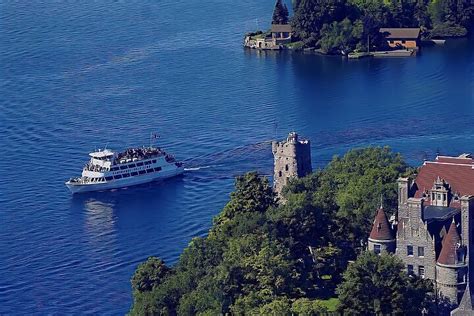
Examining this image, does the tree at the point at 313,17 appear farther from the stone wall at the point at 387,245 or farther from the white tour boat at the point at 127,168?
the stone wall at the point at 387,245

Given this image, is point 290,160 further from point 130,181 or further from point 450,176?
point 450,176

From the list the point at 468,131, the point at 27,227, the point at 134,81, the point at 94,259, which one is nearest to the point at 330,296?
the point at 94,259

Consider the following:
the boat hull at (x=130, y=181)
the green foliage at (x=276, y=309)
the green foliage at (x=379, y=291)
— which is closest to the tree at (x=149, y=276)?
the green foliage at (x=276, y=309)

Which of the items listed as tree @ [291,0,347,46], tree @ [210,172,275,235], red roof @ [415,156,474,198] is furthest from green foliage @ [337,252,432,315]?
tree @ [291,0,347,46]

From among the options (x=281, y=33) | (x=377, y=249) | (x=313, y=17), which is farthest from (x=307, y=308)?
(x=281, y=33)

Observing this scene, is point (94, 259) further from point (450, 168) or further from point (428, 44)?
point (428, 44)

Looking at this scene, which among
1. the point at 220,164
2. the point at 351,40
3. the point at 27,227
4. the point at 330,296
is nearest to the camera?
the point at 330,296
